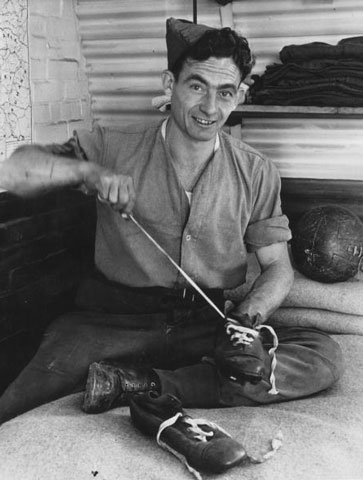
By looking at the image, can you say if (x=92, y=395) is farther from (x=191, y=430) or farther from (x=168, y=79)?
(x=168, y=79)

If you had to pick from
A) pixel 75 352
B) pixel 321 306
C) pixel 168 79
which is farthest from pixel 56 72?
pixel 321 306

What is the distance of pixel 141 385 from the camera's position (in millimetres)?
2531

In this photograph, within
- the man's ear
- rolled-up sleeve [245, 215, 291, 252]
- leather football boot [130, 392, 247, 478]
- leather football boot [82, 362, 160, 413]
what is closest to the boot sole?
leather football boot [82, 362, 160, 413]

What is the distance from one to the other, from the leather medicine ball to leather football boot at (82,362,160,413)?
1111mm

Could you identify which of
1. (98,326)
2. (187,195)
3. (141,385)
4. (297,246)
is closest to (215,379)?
(141,385)

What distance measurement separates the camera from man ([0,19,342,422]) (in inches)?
100

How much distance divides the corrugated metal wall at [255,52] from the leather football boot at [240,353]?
54.5 inches

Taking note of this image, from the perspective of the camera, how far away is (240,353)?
239 cm

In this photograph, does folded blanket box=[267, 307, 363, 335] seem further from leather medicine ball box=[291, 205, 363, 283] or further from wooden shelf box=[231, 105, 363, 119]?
wooden shelf box=[231, 105, 363, 119]

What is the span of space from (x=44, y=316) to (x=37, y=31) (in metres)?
1.31

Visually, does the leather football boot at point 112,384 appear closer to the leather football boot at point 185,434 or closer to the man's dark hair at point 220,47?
the leather football boot at point 185,434

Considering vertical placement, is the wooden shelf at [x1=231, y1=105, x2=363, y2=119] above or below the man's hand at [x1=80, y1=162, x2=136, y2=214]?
above

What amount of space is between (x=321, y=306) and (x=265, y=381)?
88cm

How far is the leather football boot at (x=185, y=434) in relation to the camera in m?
2.05
